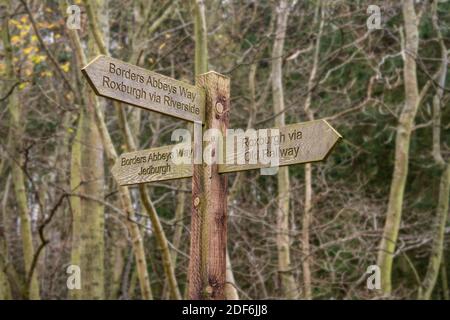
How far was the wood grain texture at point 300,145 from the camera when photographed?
312cm

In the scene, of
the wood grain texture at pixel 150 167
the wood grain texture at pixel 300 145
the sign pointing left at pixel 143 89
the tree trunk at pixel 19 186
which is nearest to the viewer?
the sign pointing left at pixel 143 89

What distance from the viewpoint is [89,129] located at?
24.7 ft

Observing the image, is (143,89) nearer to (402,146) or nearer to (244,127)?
(402,146)

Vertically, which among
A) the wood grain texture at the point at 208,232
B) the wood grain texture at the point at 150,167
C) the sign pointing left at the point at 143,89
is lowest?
the wood grain texture at the point at 208,232

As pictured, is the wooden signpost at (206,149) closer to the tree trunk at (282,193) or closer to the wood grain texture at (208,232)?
the wood grain texture at (208,232)

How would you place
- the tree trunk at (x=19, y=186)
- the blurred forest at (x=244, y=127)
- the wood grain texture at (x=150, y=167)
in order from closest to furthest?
the wood grain texture at (x=150, y=167) → the blurred forest at (x=244, y=127) → the tree trunk at (x=19, y=186)

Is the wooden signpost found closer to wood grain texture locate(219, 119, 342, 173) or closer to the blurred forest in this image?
wood grain texture locate(219, 119, 342, 173)

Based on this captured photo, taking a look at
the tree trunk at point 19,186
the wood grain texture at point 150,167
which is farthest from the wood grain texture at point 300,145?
the tree trunk at point 19,186

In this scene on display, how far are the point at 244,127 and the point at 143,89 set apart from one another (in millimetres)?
8268

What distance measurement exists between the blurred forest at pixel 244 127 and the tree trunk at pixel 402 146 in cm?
2

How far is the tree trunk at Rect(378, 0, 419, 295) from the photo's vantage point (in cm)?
926

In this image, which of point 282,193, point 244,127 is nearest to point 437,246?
point 282,193
